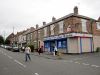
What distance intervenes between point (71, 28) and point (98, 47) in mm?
7640

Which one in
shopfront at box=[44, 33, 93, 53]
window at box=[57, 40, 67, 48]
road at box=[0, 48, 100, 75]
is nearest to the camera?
road at box=[0, 48, 100, 75]

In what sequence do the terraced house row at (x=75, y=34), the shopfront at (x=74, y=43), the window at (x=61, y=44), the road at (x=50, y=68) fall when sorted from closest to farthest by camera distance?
the road at (x=50, y=68) → the shopfront at (x=74, y=43) → the terraced house row at (x=75, y=34) → the window at (x=61, y=44)

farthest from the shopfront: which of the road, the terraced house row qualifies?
the road

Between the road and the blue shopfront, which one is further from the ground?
the blue shopfront

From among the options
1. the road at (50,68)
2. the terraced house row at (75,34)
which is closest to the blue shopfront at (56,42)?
the terraced house row at (75,34)

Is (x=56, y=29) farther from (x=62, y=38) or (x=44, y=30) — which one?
(x=44, y=30)

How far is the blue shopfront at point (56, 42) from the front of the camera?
35.5m

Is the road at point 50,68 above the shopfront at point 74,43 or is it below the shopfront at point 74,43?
below

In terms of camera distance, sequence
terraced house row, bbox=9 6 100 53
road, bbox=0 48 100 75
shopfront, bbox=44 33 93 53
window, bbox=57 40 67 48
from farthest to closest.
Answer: window, bbox=57 40 67 48
terraced house row, bbox=9 6 100 53
shopfront, bbox=44 33 93 53
road, bbox=0 48 100 75

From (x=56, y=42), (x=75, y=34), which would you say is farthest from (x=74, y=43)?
(x=56, y=42)

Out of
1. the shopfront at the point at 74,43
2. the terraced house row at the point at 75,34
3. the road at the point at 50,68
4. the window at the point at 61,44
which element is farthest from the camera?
the window at the point at 61,44

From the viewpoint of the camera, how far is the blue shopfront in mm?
35500

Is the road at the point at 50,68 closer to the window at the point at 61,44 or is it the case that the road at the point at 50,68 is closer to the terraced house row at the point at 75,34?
the terraced house row at the point at 75,34

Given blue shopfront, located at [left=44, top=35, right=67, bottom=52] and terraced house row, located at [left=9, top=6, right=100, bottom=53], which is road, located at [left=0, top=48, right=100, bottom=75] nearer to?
terraced house row, located at [left=9, top=6, right=100, bottom=53]
